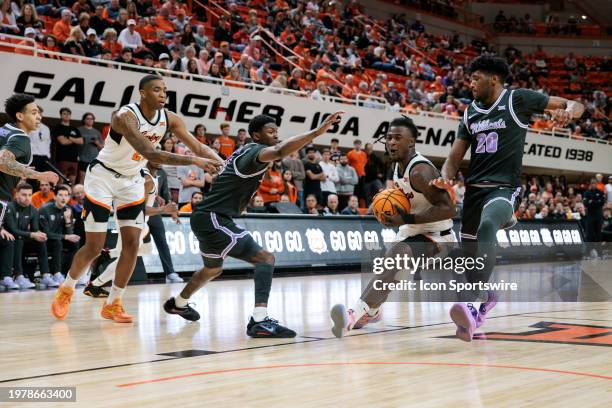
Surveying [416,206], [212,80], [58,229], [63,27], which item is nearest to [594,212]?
[212,80]

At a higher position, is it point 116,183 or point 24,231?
point 116,183

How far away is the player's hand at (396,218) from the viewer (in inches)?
255

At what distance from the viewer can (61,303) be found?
26.3 ft

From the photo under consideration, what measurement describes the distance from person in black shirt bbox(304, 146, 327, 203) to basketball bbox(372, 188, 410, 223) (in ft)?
37.7

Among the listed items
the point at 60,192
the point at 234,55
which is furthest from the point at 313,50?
the point at 60,192

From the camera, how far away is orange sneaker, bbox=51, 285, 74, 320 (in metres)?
8.01

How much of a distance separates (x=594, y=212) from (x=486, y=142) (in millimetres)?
19046

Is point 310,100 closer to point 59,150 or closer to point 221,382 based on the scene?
point 59,150

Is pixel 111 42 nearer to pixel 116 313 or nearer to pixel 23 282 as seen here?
pixel 23 282

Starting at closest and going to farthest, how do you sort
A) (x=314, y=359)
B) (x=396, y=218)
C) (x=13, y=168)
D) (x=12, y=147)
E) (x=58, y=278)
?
(x=314, y=359) → (x=396, y=218) → (x=13, y=168) → (x=12, y=147) → (x=58, y=278)

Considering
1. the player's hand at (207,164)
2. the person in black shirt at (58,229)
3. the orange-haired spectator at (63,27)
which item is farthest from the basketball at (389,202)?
the orange-haired spectator at (63,27)

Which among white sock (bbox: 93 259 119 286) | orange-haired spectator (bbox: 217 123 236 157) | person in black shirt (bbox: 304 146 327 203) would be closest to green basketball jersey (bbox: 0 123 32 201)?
white sock (bbox: 93 259 119 286)

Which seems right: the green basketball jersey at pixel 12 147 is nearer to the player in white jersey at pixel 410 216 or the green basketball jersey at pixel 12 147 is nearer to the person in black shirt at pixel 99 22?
the player in white jersey at pixel 410 216

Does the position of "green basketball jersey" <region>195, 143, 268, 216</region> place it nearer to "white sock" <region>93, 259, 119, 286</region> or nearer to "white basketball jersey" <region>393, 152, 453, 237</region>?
"white basketball jersey" <region>393, 152, 453, 237</region>
